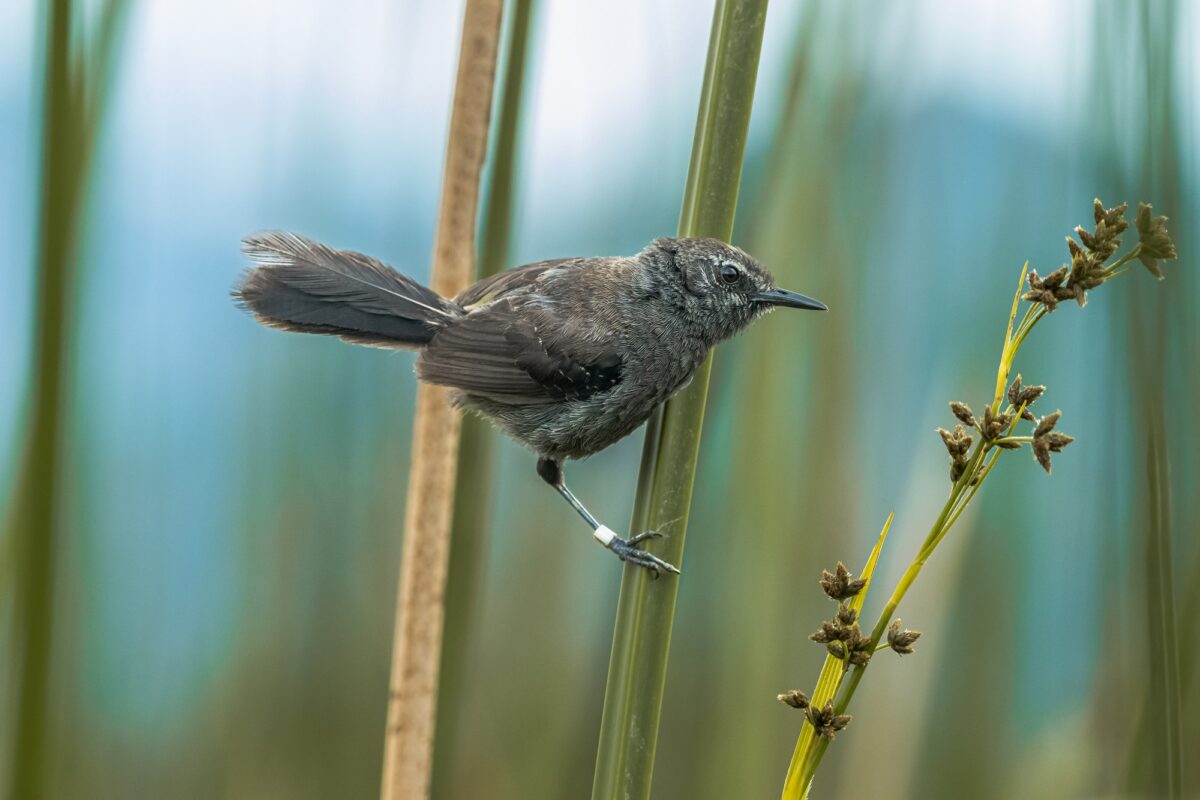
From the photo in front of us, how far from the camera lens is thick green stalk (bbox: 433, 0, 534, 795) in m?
1.50

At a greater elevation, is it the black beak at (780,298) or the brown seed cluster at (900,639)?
the black beak at (780,298)

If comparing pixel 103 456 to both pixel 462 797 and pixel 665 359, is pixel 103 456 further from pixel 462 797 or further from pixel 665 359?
pixel 665 359

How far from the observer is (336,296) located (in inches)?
54.8

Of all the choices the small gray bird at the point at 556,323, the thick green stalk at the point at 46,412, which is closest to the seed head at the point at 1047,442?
the small gray bird at the point at 556,323

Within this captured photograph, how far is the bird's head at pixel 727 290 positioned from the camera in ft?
4.81

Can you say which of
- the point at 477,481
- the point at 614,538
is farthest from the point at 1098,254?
the point at 477,481

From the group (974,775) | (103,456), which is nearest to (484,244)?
(103,456)

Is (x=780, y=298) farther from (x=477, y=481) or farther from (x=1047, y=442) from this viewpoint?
(x=1047, y=442)

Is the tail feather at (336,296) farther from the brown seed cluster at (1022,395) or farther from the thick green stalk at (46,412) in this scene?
the brown seed cluster at (1022,395)

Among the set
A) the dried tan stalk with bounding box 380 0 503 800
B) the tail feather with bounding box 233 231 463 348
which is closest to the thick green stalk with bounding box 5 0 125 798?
the tail feather with bounding box 233 231 463 348

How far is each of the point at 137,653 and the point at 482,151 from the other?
1204 mm

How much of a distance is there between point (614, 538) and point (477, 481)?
31cm

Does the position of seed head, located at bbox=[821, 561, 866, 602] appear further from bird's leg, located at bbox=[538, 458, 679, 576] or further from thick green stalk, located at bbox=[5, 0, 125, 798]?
thick green stalk, located at bbox=[5, 0, 125, 798]

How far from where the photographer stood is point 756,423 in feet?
5.79
